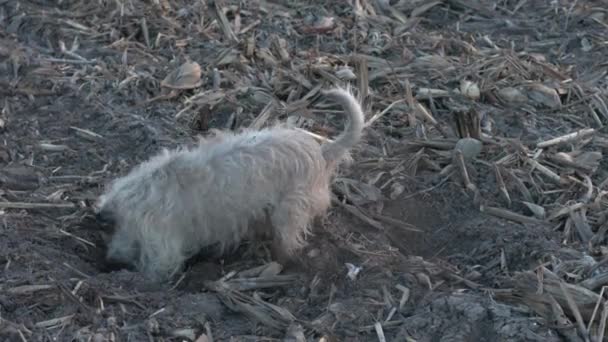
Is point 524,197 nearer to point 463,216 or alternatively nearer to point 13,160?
point 463,216

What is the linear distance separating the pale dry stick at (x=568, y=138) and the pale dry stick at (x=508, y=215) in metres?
0.75

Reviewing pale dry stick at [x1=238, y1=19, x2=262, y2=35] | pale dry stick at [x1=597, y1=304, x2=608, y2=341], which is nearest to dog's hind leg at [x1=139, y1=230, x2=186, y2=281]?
pale dry stick at [x1=597, y1=304, x2=608, y2=341]

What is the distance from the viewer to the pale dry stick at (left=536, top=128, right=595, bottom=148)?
6.00m

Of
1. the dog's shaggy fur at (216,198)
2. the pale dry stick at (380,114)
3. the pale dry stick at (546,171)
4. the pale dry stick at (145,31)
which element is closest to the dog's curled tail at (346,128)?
the dog's shaggy fur at (216,198)

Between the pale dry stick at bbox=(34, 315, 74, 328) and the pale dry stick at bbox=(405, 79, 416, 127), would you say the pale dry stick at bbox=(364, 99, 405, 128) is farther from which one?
the pale dry stick at bbox=(34, 315, 74, 328)

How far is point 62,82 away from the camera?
661cm

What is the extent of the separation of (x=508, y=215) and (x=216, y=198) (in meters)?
1.61

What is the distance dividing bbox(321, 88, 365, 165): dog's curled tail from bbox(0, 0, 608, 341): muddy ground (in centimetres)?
39

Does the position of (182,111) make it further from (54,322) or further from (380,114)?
(54,322)

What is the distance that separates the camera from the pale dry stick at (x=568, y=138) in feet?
19.7

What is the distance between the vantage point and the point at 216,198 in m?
5.09

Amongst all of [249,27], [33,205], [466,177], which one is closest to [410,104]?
[466,177]

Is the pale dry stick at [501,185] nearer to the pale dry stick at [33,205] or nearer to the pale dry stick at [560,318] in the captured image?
the pale dry stick at [560,318]

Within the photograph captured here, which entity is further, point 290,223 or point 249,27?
point 249,27
